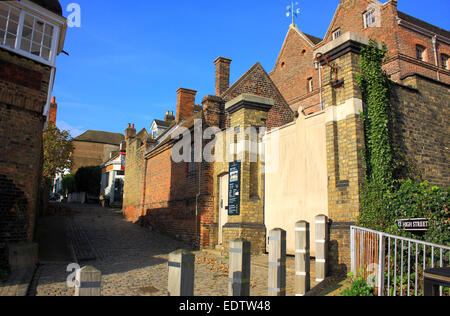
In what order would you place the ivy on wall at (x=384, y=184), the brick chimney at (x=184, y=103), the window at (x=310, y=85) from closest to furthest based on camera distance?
the ivy on wall at (x=384, y=184) < the brick chimney at (x=184, y=103) < the window at (x=310, y=85)

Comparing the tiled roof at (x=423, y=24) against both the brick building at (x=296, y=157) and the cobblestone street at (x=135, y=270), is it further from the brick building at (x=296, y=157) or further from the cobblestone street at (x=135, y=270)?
the cobblestone street at (x=135, y=270)

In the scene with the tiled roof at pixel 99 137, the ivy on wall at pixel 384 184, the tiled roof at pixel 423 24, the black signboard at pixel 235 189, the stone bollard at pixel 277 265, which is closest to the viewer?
the stone bollard at pixel 277 265

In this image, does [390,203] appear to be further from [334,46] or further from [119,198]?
[119,198]

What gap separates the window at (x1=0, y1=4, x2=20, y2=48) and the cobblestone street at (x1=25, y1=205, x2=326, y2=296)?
20.3ft

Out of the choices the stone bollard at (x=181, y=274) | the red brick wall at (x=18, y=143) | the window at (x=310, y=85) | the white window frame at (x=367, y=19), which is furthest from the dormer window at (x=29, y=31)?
the white window frame at (x=367, y=19)

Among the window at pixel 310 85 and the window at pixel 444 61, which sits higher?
the window at pixel 444 61

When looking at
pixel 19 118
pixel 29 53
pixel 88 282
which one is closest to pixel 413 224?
pixel 88 282

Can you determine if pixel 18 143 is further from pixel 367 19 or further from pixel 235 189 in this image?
pixel 367 19

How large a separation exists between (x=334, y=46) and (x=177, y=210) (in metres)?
9.69

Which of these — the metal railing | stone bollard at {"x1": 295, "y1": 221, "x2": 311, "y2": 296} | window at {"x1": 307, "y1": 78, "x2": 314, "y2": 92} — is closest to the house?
window at {"x1": 307, "y1": 78, "x2": 314, "y2": 92}

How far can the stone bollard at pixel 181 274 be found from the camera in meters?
2.96

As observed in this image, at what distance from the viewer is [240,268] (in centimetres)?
372

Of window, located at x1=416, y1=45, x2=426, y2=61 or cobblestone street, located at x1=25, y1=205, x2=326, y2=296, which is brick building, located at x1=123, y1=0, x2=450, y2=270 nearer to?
cobblestone street, located at x1=25, y1=205, x2=326, y2=296

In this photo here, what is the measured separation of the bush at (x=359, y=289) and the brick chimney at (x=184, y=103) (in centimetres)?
1636
